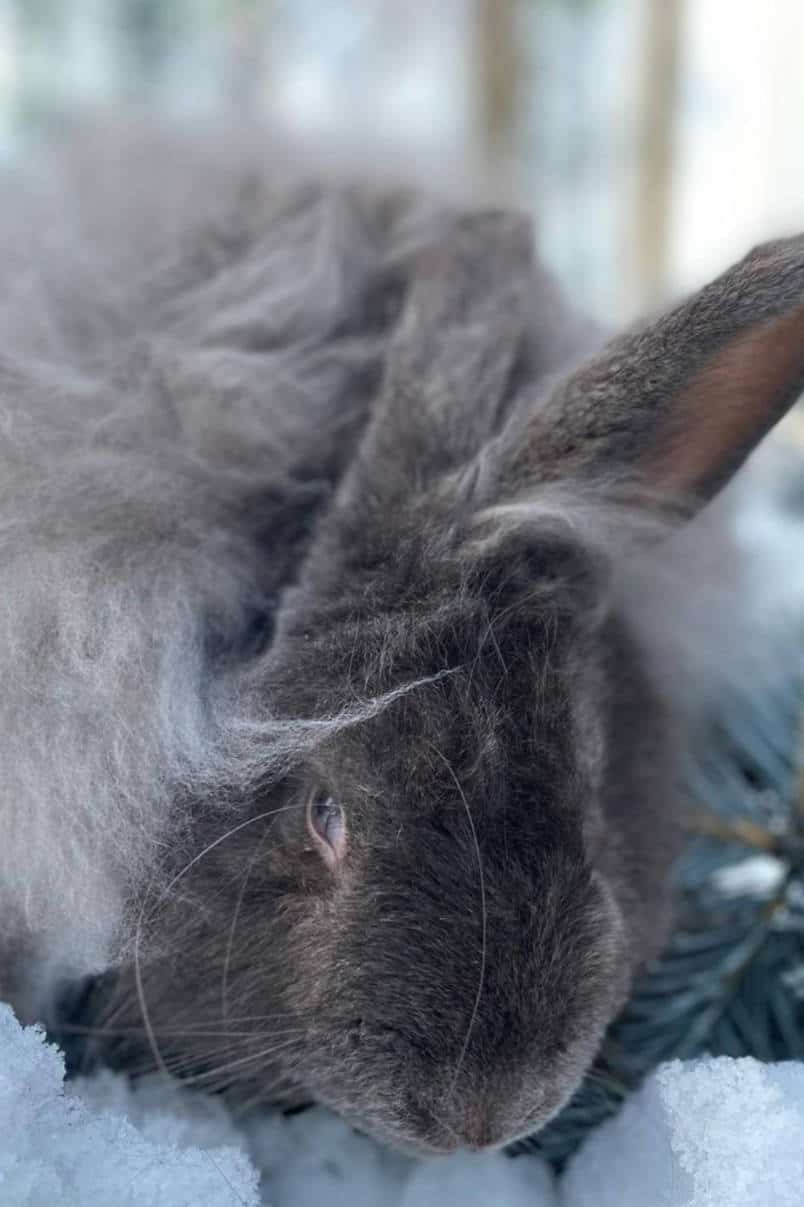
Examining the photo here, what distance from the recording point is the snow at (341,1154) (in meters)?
0.47

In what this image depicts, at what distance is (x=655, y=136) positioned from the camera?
8.19ft

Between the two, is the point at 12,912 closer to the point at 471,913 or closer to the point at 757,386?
the point at 471,913

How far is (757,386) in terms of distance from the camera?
2.12ft

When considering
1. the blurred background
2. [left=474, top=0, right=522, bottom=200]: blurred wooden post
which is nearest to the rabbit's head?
the blurred background

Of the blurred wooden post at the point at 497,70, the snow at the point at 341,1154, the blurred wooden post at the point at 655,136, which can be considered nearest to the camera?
the snow at the point at 341,1154

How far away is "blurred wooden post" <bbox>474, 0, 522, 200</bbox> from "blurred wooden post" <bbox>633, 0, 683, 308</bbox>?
0.95 ft

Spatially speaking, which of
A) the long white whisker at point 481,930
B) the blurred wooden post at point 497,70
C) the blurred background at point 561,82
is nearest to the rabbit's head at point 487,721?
the long white whisker at point 481,930

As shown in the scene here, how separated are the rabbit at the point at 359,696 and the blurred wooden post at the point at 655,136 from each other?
5.98ft

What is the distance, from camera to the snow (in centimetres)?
47

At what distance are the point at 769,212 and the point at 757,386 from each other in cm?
212

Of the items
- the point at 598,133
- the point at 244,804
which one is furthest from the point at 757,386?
the point at 598,133

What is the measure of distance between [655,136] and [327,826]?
2276 millimetres

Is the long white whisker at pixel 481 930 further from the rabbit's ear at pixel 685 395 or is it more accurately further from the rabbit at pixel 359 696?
the rabbit's ear at pixel 685 395

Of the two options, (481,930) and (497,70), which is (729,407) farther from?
(497,70)
